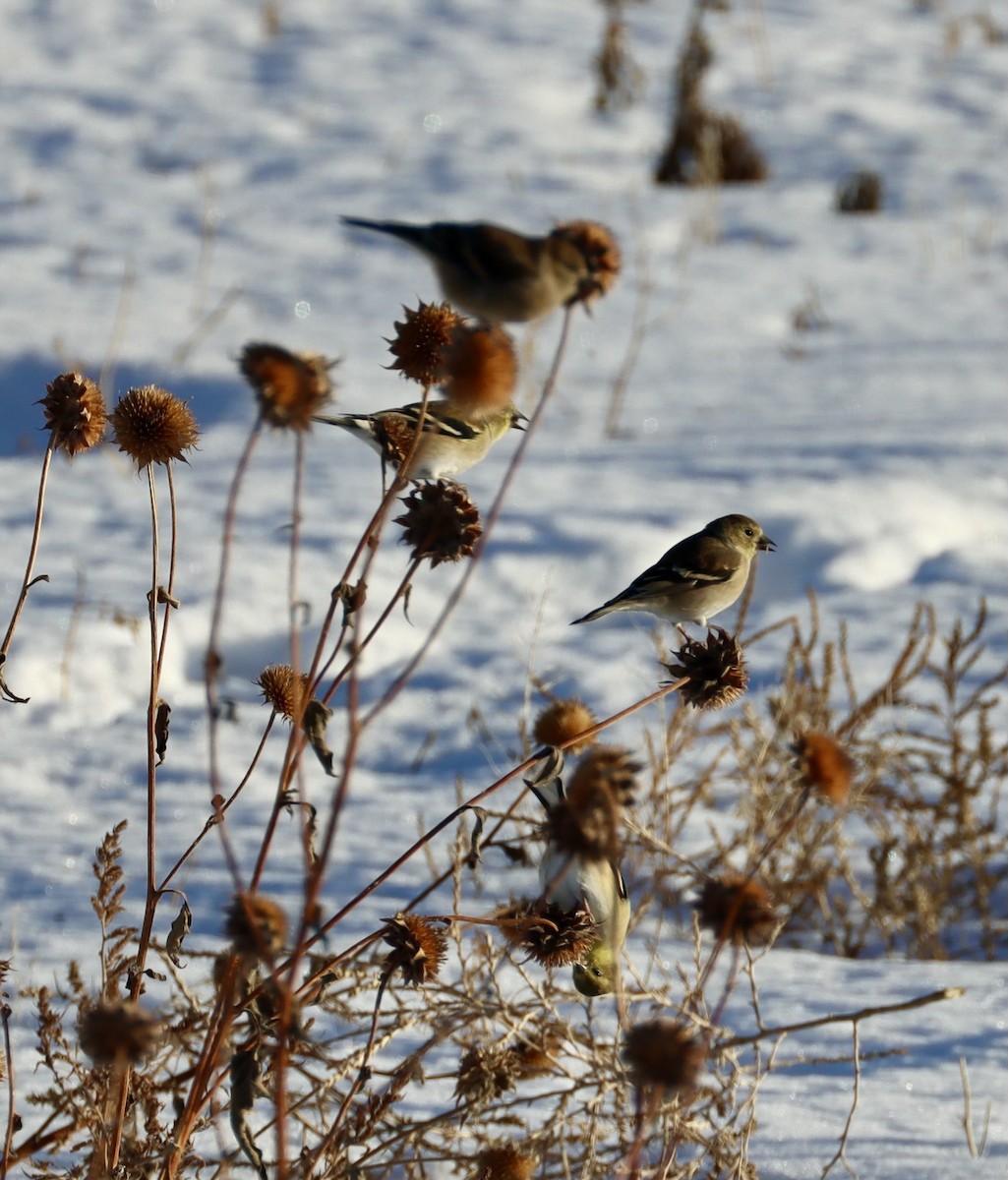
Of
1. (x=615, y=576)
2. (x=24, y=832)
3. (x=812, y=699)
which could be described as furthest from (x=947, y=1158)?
(x=615, y=576)

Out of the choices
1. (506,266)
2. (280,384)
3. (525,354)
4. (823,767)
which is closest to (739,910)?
(823,767)

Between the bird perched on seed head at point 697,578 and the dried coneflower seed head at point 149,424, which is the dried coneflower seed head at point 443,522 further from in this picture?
the bird perched on seed head at point 697,578

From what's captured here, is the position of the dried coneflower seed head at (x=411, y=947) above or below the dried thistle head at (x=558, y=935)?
below

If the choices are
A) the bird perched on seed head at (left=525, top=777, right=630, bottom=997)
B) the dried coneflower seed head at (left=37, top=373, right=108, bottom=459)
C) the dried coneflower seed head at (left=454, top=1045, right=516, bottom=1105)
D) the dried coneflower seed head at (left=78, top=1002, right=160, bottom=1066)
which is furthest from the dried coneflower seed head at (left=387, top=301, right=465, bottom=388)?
the dried coneflower seed head at (left=454, top=1045, right=516, bottom=1105)

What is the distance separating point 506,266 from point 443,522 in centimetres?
34

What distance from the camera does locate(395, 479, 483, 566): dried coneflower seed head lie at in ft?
5.70

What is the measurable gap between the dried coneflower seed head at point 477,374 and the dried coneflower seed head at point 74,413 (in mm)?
599

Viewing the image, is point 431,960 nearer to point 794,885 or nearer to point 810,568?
point 794,885

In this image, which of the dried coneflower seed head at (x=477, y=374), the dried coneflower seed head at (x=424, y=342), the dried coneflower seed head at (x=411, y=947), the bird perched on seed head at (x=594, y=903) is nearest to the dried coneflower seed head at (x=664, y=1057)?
the dried coneflower seed head at (x=411, y=947)

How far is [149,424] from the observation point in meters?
1.84

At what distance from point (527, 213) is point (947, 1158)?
717cm

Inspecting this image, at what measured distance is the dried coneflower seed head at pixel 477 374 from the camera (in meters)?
1.58

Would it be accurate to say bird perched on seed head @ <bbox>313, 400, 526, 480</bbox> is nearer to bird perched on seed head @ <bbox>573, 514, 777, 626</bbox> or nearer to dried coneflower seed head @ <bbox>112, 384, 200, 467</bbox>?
dried coneflower seed head @ <bbox>112, 384, 200, 467</bbox>

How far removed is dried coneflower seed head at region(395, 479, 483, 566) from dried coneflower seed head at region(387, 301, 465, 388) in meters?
0.14
